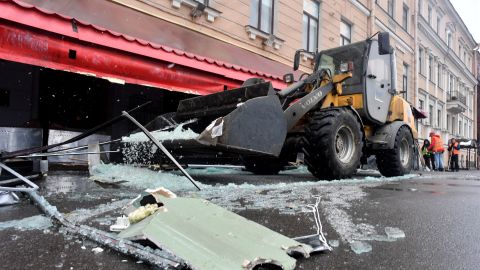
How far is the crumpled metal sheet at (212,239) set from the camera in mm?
1412

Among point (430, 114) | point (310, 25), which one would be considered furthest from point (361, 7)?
point (430, 114)

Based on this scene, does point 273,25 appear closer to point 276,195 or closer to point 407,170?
point 407,170

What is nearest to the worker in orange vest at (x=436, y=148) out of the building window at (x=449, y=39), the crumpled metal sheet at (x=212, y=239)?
the building window at (x=449, y=39)

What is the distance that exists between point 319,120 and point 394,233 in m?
2.82

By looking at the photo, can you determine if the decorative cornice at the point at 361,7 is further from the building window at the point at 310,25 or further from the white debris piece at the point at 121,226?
the white debris piece at the point at 121,226

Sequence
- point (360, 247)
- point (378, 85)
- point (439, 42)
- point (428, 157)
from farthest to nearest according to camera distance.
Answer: point (439, 42) → point (428, 157) → point (378, 85) → point (360, 247)

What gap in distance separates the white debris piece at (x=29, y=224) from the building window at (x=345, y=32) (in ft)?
44.4

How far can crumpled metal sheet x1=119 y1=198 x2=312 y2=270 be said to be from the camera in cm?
141

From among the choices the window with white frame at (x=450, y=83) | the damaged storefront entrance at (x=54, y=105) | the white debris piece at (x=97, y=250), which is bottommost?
the white debris piece at (x=97, y=250)

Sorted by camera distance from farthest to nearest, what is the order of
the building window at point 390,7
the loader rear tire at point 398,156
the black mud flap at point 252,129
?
1. the building window at point 390,7
2. the loader rear tire at point 398,156
3. the black mud flap at point 252,129

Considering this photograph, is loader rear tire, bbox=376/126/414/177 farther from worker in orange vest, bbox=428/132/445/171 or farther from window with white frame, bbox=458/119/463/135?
window with white frame, bbox=458/119/463/135

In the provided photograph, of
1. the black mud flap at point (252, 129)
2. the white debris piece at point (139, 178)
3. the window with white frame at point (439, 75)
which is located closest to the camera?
the black mud flap at point (252, 129)

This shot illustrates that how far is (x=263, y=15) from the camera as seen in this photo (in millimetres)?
10336

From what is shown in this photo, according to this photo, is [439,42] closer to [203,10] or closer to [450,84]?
[450,84]
